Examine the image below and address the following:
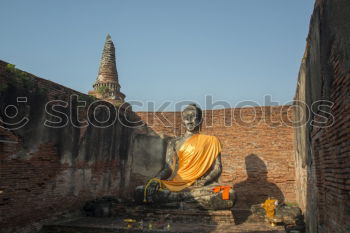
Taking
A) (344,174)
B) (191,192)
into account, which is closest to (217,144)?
(191,192)

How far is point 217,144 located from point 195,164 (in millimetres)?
777

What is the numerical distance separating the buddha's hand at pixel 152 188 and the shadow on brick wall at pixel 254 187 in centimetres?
346

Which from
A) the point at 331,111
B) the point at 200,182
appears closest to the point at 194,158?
the point at 200,182

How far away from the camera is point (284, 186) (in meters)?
9.99

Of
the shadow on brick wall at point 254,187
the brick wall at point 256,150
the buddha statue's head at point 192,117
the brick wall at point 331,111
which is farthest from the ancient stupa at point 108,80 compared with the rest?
the brick wall at point 331,111

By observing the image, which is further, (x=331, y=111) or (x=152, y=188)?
(x=152, y=188)

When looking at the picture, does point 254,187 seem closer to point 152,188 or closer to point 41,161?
point 152,188

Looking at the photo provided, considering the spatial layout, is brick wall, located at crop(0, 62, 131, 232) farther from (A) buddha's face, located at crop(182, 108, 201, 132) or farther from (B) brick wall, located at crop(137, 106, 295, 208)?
(B) brick wall, located at crop(137, 106, 295, 208)

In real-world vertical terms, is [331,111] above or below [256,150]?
above

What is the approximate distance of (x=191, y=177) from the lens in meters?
8.15

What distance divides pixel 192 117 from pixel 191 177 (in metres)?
1.71

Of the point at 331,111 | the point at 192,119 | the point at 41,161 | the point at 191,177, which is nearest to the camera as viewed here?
the point at 331,111

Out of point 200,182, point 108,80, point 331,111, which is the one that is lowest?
point 200,182

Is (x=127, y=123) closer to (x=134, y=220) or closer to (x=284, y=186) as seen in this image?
(x=134, y=220)
